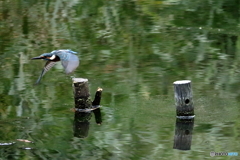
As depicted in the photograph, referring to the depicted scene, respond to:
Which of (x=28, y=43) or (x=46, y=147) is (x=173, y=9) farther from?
(x=46, y=147)

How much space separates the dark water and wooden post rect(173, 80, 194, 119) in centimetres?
19

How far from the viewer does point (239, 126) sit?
6488 mm

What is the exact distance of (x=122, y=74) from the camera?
8.70 meters

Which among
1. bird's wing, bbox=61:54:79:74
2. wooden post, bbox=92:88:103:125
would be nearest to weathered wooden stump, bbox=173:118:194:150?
wooden post, bbox=92:88:103:125

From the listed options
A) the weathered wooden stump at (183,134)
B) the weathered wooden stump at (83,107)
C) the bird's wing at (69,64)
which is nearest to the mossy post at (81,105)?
the weathered wooden stump at (83,107)

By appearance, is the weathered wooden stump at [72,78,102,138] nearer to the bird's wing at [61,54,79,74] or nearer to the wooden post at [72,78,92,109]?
the wooden post at [72,78,92,109]

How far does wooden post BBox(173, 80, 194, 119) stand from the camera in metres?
6.41

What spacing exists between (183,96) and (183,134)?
0.38 m

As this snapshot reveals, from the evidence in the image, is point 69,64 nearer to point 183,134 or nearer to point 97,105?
point 97,105

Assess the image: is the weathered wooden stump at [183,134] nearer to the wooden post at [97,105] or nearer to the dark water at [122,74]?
the dark water at [122,74]

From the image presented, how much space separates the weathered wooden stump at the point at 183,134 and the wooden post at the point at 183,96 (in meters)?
0.11

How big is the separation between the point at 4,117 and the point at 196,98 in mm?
2189

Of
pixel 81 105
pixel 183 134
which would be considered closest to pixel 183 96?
pixel 183 134

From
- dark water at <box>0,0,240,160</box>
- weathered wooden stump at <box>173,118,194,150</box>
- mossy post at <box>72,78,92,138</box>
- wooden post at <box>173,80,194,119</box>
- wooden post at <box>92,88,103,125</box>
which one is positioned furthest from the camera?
wooden post at <box>92,88,103,125</box>
